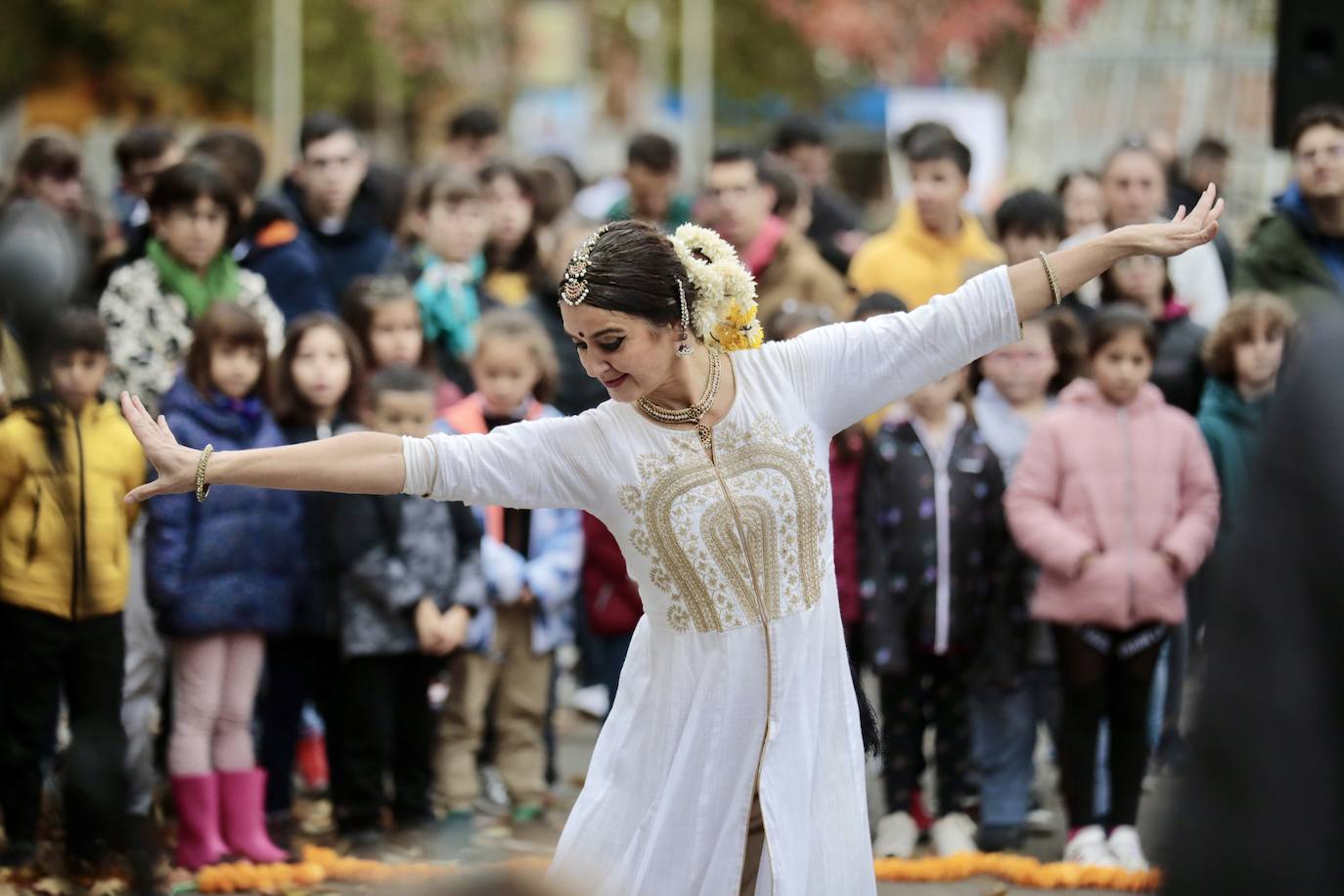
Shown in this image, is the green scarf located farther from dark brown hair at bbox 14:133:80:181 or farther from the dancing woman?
the dancing woman

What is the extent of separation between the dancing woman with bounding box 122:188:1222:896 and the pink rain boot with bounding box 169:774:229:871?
2857mm

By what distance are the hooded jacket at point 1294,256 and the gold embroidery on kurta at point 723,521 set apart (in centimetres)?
375

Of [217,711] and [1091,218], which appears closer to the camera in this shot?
[217,711]

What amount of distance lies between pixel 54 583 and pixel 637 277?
3.17 meters

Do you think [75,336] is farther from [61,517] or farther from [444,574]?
[444,574]

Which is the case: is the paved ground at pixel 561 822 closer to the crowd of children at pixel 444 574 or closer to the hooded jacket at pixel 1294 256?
the crowd of children at pixel 444 574

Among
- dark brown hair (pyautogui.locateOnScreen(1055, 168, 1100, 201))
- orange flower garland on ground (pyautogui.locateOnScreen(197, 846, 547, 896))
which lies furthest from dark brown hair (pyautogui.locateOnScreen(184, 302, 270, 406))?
dark brown hair (pyautogui.locateOnScreen(1055, 168, 1100, 201))

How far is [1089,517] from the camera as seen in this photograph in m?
7.05

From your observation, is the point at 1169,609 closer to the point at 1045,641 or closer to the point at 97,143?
the point at 1045,641

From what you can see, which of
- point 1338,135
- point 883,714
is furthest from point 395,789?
point 1338,135

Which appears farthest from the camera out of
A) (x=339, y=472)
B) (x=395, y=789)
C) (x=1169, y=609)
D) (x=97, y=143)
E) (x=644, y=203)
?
(x=97, y=143)

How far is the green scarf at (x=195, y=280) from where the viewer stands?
7.57 metres

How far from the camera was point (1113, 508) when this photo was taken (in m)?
7.04

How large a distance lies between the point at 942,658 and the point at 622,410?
314 cm
